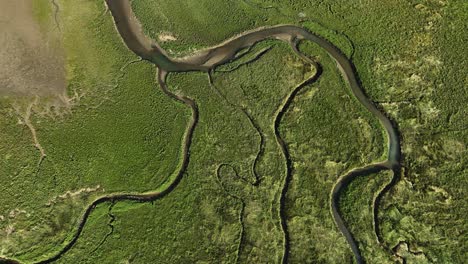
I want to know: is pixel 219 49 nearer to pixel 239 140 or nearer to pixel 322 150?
pixel 239 140

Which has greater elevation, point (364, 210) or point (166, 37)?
point (166, 37)

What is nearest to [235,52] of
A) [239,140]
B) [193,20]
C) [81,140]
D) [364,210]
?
[193,20]

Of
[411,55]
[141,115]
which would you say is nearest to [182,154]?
[141,115]

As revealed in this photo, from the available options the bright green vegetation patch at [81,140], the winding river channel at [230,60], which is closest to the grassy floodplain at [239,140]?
the bright green vegetation patch at [81,140]

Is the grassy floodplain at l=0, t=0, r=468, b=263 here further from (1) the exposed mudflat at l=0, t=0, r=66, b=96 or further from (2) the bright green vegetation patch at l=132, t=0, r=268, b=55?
(1) the exposed mudflat at l=0, t=0, r=66, b=96

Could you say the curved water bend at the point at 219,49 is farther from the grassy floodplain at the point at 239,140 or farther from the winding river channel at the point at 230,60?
the grassy floodplain at the point at 239,140

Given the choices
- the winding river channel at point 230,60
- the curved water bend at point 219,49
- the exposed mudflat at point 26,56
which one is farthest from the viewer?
the curved water bend at point 219,49
